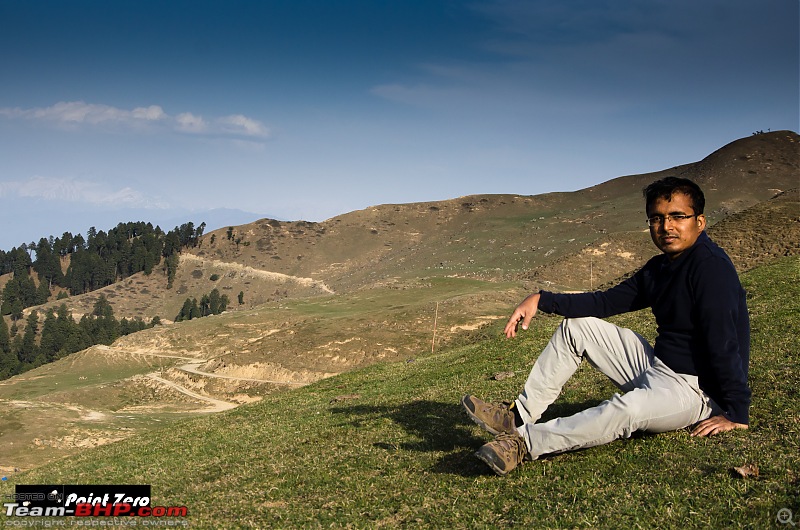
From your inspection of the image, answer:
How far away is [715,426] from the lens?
27.4 feet

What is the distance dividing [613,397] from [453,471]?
111 inches

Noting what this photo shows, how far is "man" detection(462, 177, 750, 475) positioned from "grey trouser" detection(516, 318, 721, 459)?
1 cm

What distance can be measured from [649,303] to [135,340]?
97546 millimetres

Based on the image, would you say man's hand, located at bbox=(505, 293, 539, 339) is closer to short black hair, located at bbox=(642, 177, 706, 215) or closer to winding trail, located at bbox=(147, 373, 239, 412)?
short black hair, located at bbox=(642, 177, 706, 215)

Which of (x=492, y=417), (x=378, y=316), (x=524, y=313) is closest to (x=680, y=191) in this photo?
(x=524, y=313)

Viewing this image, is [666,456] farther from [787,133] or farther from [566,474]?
[787,133]

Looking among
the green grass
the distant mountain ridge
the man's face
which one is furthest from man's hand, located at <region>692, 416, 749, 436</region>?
the distant mountain ridge

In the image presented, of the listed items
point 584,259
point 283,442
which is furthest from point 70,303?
point 283,442

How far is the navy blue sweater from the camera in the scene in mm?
7777

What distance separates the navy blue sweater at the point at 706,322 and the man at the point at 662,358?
1cm

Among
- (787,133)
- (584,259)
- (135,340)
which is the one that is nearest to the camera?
(584,259)

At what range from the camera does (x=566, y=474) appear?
8227mm

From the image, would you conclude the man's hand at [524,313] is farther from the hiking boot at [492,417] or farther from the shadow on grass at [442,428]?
the shadow on grass at [442,428]

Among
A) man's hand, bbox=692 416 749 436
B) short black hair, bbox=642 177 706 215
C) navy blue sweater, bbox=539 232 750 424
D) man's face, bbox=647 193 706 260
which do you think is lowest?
man's hand, bbox=692 416 749 436
